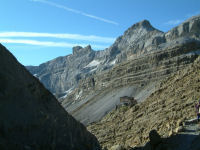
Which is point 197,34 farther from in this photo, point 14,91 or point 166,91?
→ point 14,91

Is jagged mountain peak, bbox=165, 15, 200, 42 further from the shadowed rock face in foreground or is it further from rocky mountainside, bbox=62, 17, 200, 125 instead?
the shadowed rock face in foreground

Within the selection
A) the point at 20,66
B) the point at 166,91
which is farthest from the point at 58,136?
the point at 166,91

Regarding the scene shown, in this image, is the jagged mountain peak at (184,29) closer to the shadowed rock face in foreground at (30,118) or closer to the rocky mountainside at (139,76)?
the rocky mountainside at (139,76)

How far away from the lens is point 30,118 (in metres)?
12.9

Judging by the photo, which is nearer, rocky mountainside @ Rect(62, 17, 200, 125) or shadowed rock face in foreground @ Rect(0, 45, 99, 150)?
shadowed rock face in foreground @ Rect(0, 45, 99, 150)

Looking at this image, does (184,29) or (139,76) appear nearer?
(139,76)

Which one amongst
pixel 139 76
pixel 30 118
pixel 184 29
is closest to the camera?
pixel 30 118

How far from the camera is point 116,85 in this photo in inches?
3329

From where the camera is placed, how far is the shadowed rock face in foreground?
1182cm

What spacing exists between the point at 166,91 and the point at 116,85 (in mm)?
50067

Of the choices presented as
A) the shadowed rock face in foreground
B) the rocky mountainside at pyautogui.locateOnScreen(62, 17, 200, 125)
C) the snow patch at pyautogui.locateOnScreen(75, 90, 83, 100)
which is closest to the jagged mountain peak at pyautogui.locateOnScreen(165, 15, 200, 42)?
the snow patch at pyautogui.locateOnScreen(75, 90, 83, 100)

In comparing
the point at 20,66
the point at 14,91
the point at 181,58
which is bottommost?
the point at 14,91

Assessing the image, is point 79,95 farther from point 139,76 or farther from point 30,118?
point 30,118

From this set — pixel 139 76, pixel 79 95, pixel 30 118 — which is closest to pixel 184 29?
pixel 79 95
